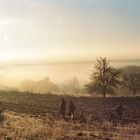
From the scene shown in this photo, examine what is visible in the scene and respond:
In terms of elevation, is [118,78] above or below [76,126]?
above

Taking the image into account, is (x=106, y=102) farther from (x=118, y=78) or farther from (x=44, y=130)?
(x=44, y=130)

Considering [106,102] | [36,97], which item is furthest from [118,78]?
[36,97]

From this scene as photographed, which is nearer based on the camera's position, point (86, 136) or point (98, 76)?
point (86, 136)

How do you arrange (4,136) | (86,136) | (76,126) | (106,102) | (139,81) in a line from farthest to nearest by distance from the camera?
1. (139,81)
2. (106,102)
3. (76,126)
4. (86,136)
5. (4,136)

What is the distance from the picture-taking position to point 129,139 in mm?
20234

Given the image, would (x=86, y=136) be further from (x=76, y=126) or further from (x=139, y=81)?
(x=139, y=81)

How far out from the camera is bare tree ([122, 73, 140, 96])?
95.3 metres

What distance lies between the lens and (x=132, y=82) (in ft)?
317

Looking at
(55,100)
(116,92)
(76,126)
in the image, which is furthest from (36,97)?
(76,126)

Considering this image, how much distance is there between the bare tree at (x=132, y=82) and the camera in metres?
95.3

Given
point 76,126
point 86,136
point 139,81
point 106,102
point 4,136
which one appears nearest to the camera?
point 4,136

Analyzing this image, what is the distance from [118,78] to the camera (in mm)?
89125

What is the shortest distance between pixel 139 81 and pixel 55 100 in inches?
1420

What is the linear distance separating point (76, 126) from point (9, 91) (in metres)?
45.8
